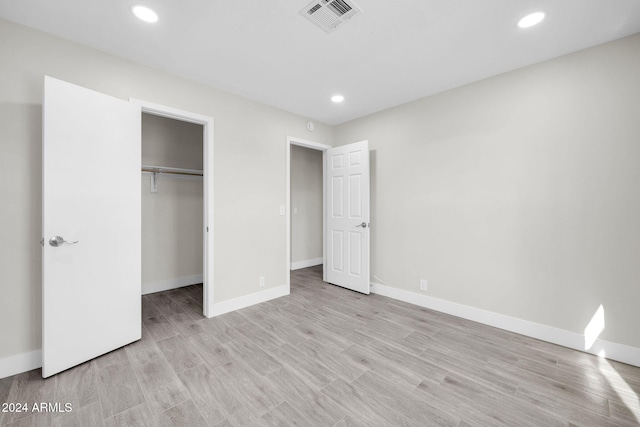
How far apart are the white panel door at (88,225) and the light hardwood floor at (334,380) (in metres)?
0.23

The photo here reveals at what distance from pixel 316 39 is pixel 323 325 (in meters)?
2.66

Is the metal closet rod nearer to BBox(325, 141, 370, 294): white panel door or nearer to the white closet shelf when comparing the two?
the white closet shelf

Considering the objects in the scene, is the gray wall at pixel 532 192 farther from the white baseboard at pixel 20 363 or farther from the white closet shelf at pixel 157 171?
the white baseboard at pixel 20 363

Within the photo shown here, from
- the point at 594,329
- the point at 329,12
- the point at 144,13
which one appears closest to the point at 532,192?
the point at 594,329

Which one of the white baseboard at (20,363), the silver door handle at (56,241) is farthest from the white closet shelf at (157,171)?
the white baseboard at (20,363)

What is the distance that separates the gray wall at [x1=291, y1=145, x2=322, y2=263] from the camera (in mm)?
5176

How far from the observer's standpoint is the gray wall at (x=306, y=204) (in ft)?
17.0

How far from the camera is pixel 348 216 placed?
12.8 ft

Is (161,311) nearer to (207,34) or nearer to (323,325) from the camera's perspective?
(323,325)

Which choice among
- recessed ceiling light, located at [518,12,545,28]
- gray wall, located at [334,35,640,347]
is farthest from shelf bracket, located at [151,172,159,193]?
recessed ceiling light, located at [518,12,545,28]

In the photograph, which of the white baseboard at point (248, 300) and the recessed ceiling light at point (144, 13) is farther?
the white baseboard at point (248, 300)

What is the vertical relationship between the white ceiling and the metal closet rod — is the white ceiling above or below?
above

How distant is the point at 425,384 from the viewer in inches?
71.6

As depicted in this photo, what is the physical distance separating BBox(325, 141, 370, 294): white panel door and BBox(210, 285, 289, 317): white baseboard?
0.92 m
